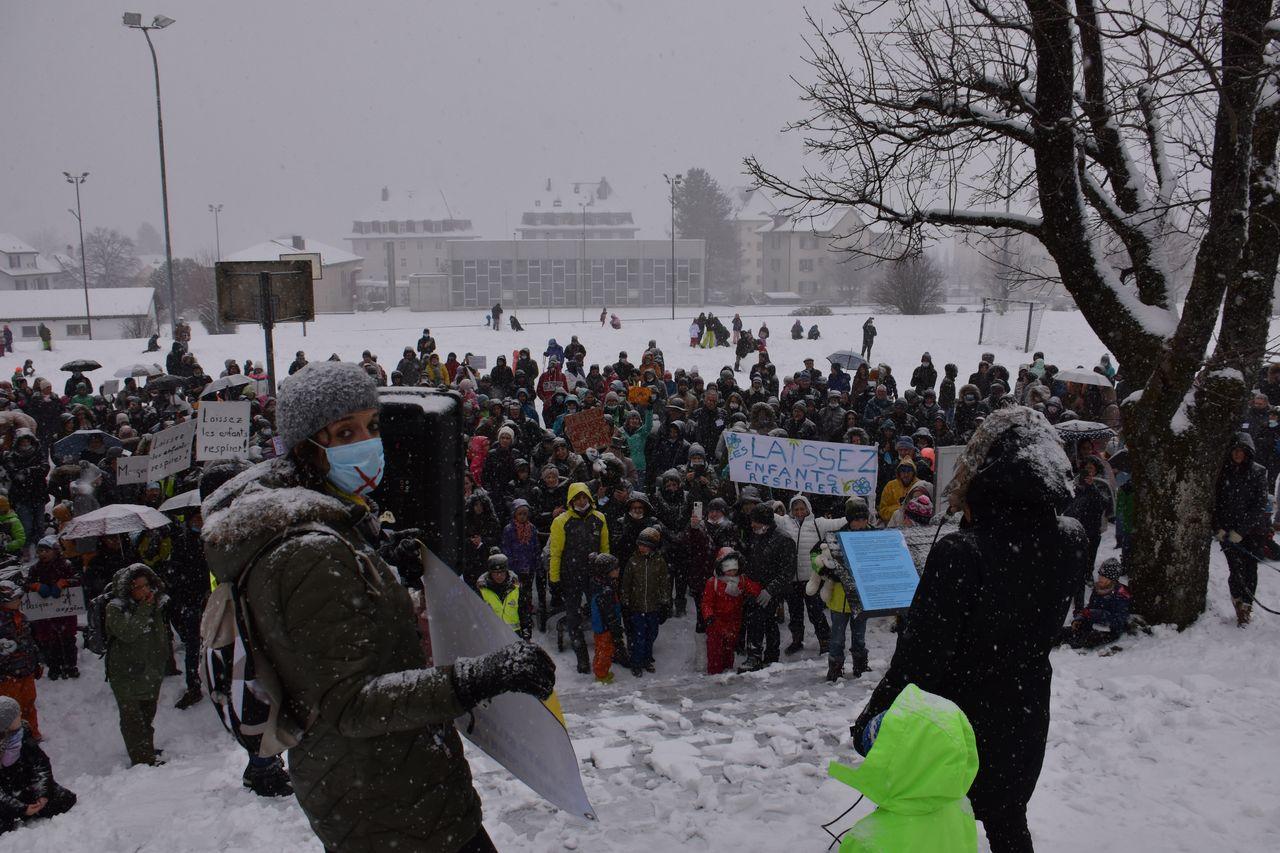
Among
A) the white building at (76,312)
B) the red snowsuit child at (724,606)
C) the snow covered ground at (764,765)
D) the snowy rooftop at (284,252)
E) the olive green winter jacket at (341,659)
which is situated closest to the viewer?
the olive green winter jacket at (341,659)

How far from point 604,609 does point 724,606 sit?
3.64 ft

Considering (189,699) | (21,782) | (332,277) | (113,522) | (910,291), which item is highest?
(332,277)

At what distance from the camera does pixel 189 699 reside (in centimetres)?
785

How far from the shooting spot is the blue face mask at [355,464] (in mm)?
2203

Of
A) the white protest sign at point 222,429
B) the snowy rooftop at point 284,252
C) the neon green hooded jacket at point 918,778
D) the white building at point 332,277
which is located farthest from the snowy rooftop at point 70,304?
the neon green hooded jacket at point 918,778

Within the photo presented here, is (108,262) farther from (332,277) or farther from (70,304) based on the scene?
(70,304)

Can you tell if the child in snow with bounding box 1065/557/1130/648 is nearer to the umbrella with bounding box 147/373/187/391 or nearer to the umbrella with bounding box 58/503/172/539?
the umbrella with bounding box 58/503/172/539

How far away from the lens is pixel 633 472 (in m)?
11.7

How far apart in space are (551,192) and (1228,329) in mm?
98301

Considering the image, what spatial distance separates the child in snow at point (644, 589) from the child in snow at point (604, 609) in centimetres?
15

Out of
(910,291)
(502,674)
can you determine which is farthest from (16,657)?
(910,291)

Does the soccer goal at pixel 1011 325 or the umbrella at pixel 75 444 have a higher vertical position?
the soccer goal at pixel 1011 325

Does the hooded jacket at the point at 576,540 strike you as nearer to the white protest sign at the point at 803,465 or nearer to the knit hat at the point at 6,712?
the white protest sign at the point at 803,465

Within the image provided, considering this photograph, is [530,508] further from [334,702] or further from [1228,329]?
[334,702]
